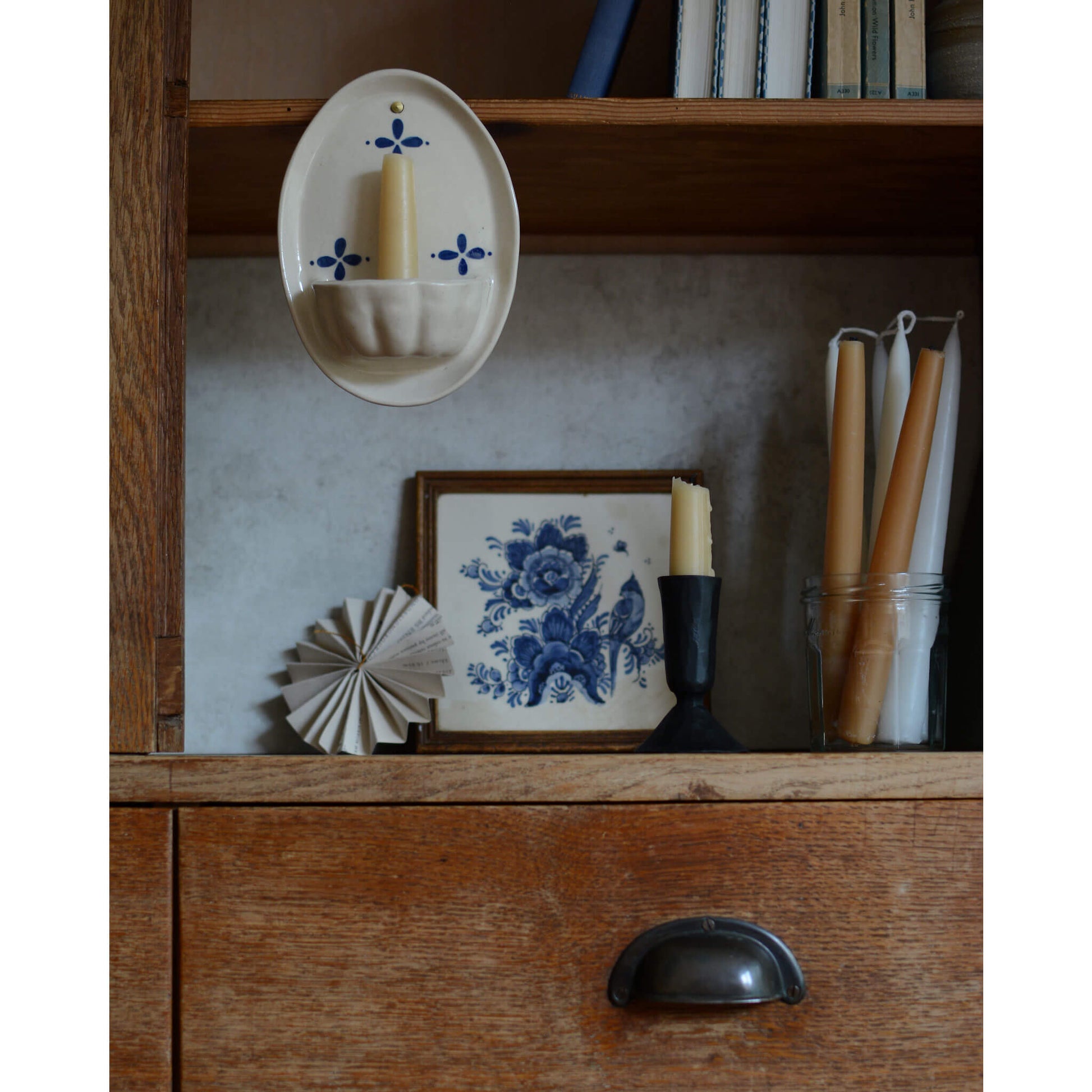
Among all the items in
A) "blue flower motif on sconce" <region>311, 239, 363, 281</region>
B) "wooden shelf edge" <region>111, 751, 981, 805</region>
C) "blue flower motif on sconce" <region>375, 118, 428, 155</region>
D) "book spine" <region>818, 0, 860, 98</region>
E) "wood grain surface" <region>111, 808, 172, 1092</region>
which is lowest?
"wood grain surface" <region>111, 808, 172, 1092</region>

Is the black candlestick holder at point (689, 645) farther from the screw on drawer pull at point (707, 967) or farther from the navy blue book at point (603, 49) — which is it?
the navy blue book at point (603, 49)

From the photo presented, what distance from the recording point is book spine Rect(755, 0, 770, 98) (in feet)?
2.62

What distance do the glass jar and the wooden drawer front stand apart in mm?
155

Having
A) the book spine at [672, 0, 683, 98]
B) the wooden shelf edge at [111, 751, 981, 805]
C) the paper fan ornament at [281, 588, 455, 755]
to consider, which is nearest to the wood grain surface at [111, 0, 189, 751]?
the wooden shelf edge at [111, 751, 981, 805]

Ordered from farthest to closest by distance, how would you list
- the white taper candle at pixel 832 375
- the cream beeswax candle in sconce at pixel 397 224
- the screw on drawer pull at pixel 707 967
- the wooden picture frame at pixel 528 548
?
the wooden picture frame at pixel 528 548 < the white taper candle at pixel 832 375 < the cream beeswax candle in sconce at pixel 397 224 < the screw on drawer pull at pixel 707 967

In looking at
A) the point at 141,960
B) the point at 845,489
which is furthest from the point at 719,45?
the point at 141,960

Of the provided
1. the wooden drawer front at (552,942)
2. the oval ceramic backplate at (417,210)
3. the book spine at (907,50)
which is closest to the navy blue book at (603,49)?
the oval ceramic backplate at (417,210)

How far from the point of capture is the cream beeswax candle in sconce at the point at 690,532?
0.81 meters

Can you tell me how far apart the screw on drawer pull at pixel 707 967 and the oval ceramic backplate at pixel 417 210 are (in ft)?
1.50

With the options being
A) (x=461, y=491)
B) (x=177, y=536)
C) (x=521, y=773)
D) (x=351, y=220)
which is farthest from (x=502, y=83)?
(x=521, y=773)

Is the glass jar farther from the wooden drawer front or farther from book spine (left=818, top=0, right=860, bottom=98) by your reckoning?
book spine (left=818, top=0, right=860, bottom=98)

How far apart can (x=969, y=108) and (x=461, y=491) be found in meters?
0.58
